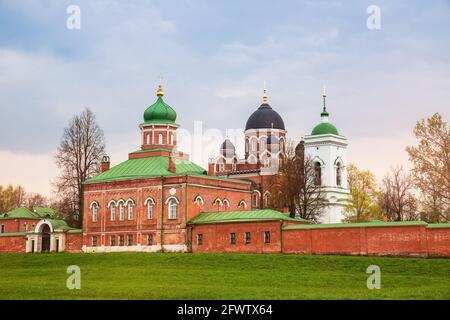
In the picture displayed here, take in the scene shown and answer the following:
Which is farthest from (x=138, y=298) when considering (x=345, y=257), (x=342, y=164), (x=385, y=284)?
(x=342, y=164)

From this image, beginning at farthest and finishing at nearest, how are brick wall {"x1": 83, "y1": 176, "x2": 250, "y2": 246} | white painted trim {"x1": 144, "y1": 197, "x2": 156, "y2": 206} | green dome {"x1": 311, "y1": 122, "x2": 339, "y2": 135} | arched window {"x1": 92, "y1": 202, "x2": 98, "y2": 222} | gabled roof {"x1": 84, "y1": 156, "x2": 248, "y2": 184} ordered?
green dome {"x1": 311, "y1": 122, "x2": 339, "y2": 135} → arched window {"x1": 92, "y1": 202, "x2": 98, "y2": 222} → gabled roof {"x1": 84, "y1": 156, "x2": 248, "y2": 184} → white painted trim {"x1": 144, "y1": 197, "x2": 156, "y2": 206} → brick wall {"x1": 83, "y1": 176, "x2": 250, "y2": 246}

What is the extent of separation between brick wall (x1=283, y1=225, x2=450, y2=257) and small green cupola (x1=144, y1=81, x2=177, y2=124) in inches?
650

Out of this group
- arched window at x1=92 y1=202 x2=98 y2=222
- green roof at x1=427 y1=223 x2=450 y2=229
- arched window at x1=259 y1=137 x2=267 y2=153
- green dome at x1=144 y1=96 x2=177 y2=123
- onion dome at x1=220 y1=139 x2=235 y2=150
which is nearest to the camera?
green roof at x1=427 y1=223 x2=450 y2=229

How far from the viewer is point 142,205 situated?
172 feet

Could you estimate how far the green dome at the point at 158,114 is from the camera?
5844cm

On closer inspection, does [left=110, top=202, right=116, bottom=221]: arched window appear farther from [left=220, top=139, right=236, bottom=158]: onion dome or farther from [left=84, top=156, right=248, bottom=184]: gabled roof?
[left=220, top=139, right=236, bottom=158]: onion dome

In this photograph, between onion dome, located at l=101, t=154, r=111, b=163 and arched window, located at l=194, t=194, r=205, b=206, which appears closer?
arched window, located at l=194, t=194, r=205, b=206

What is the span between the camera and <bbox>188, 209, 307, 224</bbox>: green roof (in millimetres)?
47000

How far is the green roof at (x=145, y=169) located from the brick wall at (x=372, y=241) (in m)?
10.6

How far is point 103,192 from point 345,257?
20.4m

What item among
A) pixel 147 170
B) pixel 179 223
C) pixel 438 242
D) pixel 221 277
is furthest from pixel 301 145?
pixel 221 277

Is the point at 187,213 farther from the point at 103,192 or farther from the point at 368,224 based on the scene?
the point at 368,224

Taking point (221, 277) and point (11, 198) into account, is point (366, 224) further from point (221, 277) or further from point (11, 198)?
point (11, 198)

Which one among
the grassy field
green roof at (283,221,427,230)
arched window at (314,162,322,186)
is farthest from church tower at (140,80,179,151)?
arched window at (314,162,322,186)
